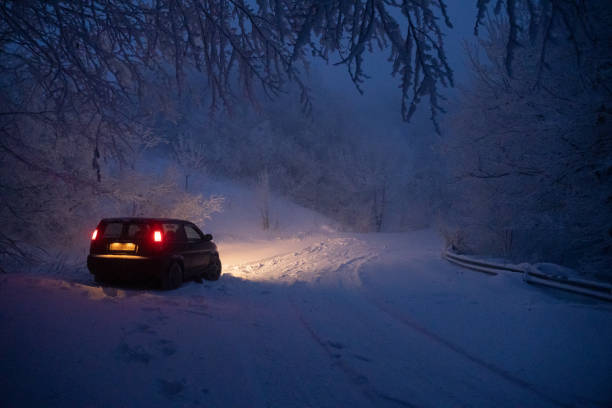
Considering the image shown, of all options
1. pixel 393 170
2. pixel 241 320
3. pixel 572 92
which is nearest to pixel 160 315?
pixel 241 320

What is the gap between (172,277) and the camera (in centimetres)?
642

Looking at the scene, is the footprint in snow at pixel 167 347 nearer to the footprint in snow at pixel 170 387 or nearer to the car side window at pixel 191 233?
the footprint in snow at pixel 170 387

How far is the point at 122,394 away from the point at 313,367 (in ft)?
5.92

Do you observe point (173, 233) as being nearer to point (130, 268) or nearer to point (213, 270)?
point (130, 268)

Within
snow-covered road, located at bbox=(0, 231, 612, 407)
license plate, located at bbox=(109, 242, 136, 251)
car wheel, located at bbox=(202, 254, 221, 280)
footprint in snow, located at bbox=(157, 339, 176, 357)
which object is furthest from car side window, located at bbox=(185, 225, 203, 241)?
footprint in snow, located at bbox=(157, 339, 176, 357)

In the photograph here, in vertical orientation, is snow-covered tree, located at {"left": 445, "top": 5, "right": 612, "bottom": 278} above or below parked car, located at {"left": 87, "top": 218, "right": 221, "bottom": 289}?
above

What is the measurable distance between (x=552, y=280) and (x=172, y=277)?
759 centimetres

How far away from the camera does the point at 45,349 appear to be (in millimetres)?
2842

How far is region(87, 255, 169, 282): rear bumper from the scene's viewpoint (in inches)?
237

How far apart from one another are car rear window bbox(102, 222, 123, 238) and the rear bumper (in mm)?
→ 428

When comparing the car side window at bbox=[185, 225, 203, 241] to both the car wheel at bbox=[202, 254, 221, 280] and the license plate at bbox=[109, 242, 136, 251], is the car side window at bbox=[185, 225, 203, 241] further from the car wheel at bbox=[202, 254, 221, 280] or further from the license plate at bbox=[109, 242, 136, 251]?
the license plate at bbox=[109, 242, 136, 251]

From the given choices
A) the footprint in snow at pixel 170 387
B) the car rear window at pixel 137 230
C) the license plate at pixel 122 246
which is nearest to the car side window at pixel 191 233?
the car rear window at pixel 137 230

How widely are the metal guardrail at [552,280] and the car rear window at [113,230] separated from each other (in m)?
8.57

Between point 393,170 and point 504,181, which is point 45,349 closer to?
point 504,181
